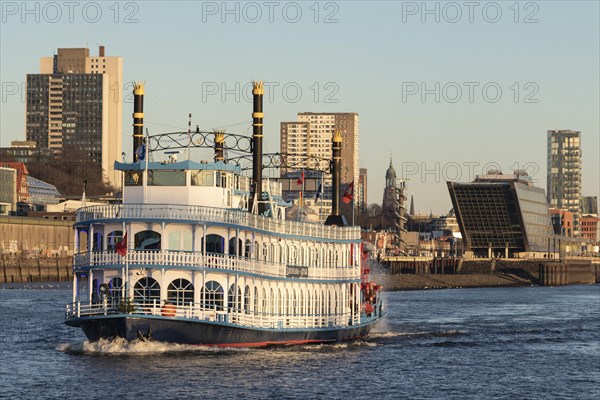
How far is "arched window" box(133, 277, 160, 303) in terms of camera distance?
57466 mm

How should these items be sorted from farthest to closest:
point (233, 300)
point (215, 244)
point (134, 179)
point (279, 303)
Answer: point (279, 303) → point (134, 179) → point (233, 300) → point (215, 244)

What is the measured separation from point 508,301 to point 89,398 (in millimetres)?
94041

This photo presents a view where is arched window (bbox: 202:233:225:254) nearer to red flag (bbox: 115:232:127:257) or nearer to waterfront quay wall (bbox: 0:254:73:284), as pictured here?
red flag (bbox: 115:232:127:257)

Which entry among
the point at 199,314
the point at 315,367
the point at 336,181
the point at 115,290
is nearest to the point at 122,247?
the point at 115,290

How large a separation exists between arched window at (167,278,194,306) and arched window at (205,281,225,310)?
61 centimetres

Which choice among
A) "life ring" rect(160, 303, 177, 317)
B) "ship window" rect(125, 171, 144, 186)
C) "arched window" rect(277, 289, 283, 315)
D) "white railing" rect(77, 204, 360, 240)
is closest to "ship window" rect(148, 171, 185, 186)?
"ship window" rect(125, 171, 144, 186)

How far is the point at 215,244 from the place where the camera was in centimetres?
5956

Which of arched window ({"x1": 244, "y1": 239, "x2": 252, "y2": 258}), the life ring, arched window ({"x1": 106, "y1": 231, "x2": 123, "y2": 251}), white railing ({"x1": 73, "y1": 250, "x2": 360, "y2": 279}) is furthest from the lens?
arched window ({"x1": 244, "y1": 239, "x2": 252, "y2": 258})

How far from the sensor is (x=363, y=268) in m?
79.0

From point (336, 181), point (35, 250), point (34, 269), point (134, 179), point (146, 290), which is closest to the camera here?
point (146, 290)

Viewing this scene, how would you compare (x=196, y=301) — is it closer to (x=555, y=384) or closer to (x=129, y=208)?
(x=129, y=208)

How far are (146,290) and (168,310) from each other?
1635mm

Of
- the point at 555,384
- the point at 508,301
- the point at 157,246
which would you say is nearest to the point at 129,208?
the point at 157,246

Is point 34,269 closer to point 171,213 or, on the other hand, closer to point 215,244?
point 215,244
